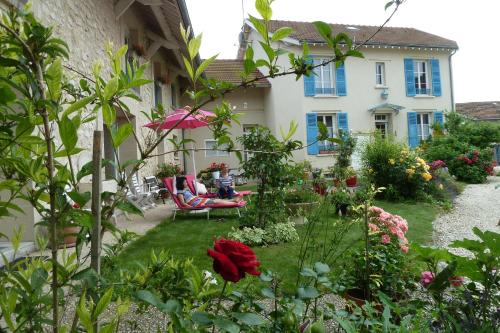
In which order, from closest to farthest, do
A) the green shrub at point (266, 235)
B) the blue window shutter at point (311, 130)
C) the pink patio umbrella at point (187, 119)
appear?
the pink patio umbrella at point (187, 119) → the green shrub at point (266, 235) → the blue window shutter at point (311, 130)

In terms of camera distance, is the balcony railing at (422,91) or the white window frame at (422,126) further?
the balcony railing at (422,91)

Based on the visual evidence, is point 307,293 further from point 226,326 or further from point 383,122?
point 383,122

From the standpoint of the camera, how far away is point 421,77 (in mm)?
18328

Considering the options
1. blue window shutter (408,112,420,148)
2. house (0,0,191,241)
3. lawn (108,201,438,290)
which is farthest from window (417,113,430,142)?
house (0,0,191,241)

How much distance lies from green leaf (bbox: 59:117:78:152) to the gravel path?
4850 millimetres

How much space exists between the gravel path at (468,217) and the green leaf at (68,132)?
4.85 meters

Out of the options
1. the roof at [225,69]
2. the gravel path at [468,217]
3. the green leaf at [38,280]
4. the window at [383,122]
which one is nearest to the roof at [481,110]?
the window at [383,122]

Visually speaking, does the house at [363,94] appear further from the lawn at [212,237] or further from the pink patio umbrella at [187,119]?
the pink patio umbrella at [187,119]

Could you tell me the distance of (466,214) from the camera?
736 cm

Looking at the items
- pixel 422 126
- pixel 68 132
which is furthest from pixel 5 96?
pixel 422 126

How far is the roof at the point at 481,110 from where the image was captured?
93.2ft

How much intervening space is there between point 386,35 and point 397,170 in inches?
473

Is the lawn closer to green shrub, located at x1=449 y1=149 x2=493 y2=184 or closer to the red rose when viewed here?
the red rose

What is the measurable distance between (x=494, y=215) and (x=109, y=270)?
26.0 ft
